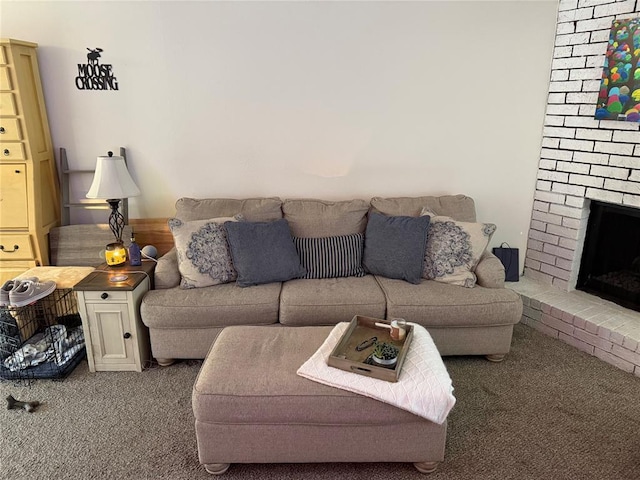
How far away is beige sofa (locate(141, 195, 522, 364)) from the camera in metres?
2.62

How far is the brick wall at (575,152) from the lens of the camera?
2.94 meters

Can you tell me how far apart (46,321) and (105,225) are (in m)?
0.75

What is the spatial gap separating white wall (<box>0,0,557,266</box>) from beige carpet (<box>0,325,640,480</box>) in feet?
4.61

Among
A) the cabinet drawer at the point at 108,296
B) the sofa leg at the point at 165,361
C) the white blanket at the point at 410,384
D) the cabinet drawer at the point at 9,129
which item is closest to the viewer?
the white blanket at the point at 410,384

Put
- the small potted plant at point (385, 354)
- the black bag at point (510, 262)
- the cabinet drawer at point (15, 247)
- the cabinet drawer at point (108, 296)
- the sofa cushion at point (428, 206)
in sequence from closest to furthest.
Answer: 1. the small potted plant at point (385, 354)
2. the cabinet drawer at point (108, 296)
3. the cabinet drawer at point (15, 247)
4. the sofa cushion at point (428, 206)
5. the black bag at point (510, 262)

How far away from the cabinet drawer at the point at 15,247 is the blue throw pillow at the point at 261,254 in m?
1.39

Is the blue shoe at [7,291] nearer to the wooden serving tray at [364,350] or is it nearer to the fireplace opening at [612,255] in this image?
the wooden serving tray at [364,350]

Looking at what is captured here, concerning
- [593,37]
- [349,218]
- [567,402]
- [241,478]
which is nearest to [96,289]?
[241,478]

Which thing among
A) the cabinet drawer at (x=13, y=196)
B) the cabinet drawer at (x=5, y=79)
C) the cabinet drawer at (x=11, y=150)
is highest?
the cabinet drawer at (x=5, y=79)

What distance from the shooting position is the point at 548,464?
2.02 metres

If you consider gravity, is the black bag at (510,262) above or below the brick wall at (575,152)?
below

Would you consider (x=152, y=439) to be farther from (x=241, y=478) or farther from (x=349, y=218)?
(x=349, y=218)

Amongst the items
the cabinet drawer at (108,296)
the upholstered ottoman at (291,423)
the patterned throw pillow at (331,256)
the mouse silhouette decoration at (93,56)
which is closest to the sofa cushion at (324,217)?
the patterned throw pillow at (331,256)

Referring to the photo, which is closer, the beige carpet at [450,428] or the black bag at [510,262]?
the beige carpet at [450,428]
